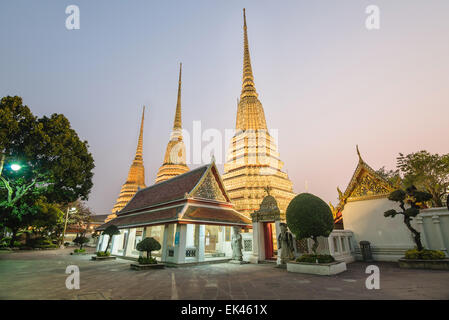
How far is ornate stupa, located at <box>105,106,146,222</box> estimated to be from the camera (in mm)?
41406

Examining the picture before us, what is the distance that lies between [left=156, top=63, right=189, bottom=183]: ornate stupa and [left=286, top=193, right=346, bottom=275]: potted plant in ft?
101

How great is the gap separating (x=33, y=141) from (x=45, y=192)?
14.6 ft

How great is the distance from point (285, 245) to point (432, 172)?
2244cm

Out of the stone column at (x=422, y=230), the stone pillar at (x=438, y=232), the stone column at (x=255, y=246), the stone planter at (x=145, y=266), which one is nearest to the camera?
the stone planter at (x=145, y=266)

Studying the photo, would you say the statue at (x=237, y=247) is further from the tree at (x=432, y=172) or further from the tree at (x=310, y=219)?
the tree at (x=432, y=172)

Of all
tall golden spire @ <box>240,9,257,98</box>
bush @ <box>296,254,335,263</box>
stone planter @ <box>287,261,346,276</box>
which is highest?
tall golden spire @ <box>240,9,257,98</box>

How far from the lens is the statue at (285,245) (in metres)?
11.6

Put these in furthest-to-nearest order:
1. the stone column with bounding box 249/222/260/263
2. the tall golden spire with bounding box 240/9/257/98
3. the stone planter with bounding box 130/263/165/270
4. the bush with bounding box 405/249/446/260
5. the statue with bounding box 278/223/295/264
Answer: the tall golden spire with bounding box 240/9/257/98 < the stone column with bounding box 249/222/260/263 < the statue with bounding box 278/223/295/264 < the stone planter with bounding box 130/263/165/270 < the bush with bounding box 405/249/446/260

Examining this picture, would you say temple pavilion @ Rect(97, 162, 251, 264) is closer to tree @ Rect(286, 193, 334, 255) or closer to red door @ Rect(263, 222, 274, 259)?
red door @ Rect(263, 222, 274, 259)

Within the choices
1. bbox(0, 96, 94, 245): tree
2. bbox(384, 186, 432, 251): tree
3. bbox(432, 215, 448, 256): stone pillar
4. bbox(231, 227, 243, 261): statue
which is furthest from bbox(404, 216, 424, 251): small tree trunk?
bbox(0, 96, 94, 245): tree

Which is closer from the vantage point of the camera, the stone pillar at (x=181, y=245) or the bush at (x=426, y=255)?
the bush at (x=426, y=255)

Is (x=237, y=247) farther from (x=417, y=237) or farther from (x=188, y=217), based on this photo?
(x=417, y=237)

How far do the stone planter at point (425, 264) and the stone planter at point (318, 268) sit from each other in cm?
316

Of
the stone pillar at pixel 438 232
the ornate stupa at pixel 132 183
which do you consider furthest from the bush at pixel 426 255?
the ornate stupa at pixel 132 183
